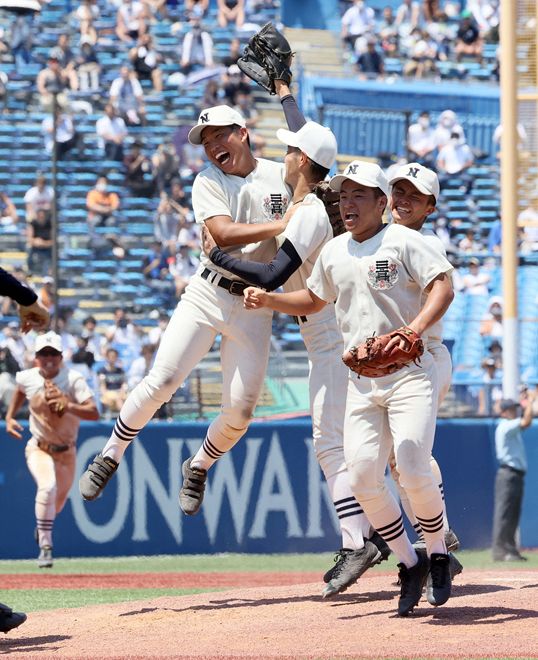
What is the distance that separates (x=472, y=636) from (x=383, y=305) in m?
1.63

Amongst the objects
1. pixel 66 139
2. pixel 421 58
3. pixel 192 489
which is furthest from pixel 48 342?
pixel 421 58

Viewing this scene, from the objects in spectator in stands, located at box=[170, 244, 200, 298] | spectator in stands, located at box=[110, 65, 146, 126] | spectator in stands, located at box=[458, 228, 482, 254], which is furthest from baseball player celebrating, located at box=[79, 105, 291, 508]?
spectator in stands, located at box=[110, 65, 146, 126]

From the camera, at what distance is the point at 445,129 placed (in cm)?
2377

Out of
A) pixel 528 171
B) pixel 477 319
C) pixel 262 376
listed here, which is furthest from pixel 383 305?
pixel 477 319

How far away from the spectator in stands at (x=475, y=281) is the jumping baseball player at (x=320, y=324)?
492 inches

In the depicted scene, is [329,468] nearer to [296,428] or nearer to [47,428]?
[47,428]

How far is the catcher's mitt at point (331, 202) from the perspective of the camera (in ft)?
24.3

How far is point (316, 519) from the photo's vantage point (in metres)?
13.9

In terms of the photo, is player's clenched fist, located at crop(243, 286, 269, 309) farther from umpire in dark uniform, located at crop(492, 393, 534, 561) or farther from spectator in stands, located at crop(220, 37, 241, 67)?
spectator in stands, located at crop(220, 37, 241, 67)

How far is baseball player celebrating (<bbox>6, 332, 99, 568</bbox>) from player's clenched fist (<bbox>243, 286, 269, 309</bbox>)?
5.29m

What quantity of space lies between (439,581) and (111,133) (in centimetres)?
1664

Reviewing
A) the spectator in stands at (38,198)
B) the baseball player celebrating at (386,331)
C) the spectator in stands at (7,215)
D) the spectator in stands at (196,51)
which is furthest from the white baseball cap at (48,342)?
the spectator in stands at (196,51)

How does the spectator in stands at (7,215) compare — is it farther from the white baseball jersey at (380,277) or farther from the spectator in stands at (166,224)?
the white baseball jersey at (380,277)

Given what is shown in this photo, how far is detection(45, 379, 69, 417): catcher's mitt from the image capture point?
38.5ft
